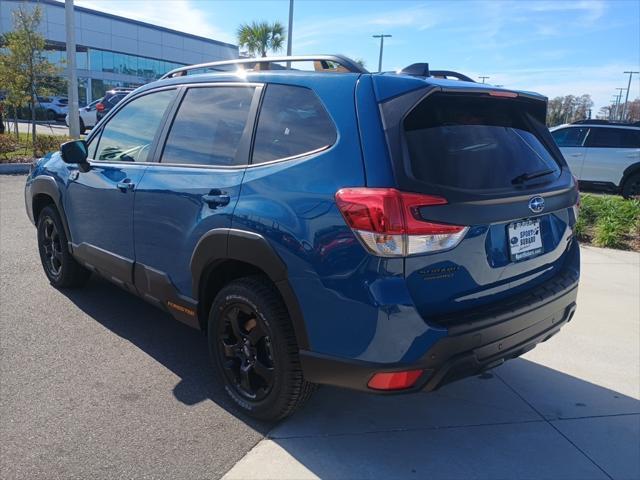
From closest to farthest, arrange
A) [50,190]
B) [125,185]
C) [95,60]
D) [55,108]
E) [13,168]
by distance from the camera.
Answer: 1. [125,185]
2. [50,190]
3. [13,168]
4. [55,108]
5. [95,60]

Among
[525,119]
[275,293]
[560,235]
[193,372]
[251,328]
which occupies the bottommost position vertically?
[193,372]

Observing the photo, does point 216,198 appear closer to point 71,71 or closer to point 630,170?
point 630,170

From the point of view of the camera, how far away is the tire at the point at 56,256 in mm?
4766

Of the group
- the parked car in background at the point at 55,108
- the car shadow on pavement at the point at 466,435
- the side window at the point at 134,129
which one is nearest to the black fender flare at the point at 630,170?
the car shadow on pavement at the point at 466,435

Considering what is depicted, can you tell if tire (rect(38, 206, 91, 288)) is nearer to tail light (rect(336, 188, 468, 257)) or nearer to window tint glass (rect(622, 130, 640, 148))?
tail light (rect(336, 188, 468, 257))

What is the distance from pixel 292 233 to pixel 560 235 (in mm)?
1607

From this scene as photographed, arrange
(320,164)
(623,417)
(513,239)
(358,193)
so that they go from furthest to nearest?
(623,417), (513,239), (320,164), (358,193)

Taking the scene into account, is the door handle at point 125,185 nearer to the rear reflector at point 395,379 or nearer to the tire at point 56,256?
the tire at point 56,256

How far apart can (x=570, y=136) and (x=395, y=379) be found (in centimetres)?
1253

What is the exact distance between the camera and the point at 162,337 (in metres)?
4.11

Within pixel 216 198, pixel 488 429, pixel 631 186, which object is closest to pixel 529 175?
pixel 488 429

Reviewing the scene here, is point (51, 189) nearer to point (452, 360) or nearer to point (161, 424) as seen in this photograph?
point (161, 424)

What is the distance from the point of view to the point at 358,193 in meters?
2.33

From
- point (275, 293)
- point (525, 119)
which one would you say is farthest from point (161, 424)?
point (525, 119)
